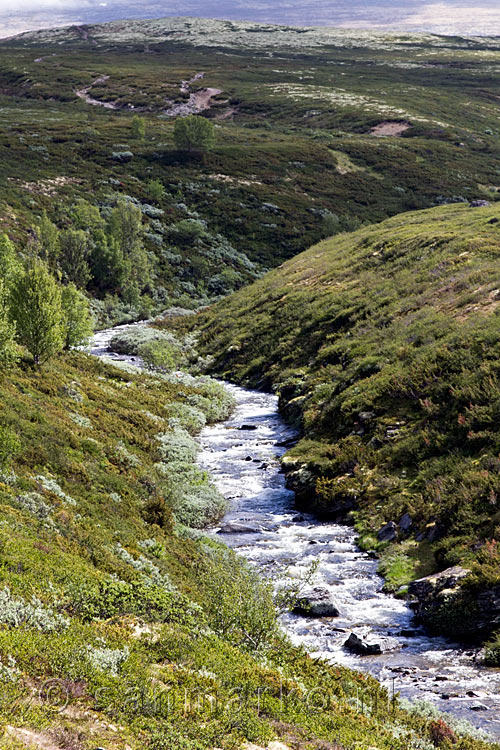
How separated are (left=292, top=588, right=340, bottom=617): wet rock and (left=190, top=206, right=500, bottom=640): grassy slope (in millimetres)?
2633

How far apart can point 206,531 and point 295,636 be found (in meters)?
6.98

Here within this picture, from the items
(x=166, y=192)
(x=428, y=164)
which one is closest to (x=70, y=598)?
(x=166, y=192)

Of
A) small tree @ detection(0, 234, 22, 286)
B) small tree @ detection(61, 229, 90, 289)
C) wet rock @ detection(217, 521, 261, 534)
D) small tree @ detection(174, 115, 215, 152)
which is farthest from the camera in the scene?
small tree @ detection(174, 115, 215, 152)

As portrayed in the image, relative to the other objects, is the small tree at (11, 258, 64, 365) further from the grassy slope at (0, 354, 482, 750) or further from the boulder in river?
the boulder in river

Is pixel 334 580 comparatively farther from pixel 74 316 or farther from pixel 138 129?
pixel 138 129

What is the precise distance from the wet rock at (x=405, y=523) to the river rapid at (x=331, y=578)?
1.60m

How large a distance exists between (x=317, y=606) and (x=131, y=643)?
6.71 m

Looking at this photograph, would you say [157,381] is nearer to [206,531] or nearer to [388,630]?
[206,531]

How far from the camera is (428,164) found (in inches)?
4624

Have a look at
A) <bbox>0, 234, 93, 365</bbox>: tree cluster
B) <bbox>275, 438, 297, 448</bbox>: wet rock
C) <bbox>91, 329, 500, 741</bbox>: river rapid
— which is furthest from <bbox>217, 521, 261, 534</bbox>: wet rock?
<bbox>0, 234, 93, 365</bbox>: tree cluster

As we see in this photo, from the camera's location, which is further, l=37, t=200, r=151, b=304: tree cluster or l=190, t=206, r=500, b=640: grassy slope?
l=37, t=200, r=151, b=304: tree cluster

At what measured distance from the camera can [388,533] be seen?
1972 cm

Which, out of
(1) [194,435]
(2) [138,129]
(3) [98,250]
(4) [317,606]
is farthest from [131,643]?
(2) [138,129]

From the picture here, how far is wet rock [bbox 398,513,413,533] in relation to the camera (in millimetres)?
19797
